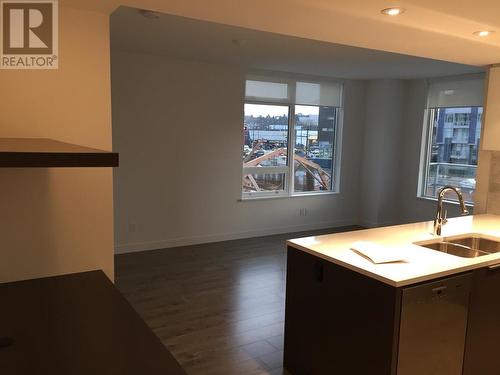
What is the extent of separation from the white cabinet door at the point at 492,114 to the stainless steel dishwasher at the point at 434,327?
1791 mm

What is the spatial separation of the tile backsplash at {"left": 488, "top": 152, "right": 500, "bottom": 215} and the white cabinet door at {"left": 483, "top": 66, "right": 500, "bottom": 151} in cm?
22

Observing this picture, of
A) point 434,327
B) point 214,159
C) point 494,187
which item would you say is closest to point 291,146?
point 214,159

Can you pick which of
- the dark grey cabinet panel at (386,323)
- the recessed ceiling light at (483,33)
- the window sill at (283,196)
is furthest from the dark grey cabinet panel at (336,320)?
the window sill at (283,196)

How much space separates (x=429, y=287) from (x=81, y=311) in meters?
1.66

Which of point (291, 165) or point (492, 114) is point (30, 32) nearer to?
point (492, 114)

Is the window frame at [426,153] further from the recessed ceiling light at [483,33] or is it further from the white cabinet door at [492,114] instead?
the recessed ceiling light at [483,33]

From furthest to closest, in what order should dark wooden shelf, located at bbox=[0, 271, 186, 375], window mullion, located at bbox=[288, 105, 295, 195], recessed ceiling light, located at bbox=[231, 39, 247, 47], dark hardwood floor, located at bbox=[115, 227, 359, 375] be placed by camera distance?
window mullion, located at bbox=[288, 105, 295, 195]
recessed ceiling light, located at bbox=[231, 39, 247, 47]
dark hardwood floor, located at bbox=[115, 227, 359, 375]
dark wooden shelf, located at bbox=[0, 271, 186, 375]

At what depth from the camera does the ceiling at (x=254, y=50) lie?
12.6ft

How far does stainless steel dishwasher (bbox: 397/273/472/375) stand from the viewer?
6.67ft

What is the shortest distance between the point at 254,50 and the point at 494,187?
9.58ft

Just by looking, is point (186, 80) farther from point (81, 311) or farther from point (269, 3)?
point (81, 311)

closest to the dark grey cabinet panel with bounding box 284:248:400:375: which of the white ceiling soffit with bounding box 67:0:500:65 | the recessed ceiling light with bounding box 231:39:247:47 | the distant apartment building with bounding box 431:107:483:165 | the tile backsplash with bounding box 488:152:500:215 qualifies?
the white ceiling soffit with bounding box 67:0:500:65

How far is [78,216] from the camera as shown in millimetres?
2078

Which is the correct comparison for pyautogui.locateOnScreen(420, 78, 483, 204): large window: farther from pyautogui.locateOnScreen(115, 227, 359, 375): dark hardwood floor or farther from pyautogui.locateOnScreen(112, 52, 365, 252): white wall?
pyautogui.locateOnScreen(115, 227, 359, 375): dark hardwood floor
